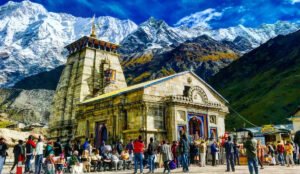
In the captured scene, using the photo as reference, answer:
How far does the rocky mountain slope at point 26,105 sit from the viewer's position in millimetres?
100062

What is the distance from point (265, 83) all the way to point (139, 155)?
105263 mm

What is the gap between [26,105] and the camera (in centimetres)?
11269

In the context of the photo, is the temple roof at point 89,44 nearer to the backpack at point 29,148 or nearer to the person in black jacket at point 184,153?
the backpack at point 29,148

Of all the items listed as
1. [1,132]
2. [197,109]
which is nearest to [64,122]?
[1,132]

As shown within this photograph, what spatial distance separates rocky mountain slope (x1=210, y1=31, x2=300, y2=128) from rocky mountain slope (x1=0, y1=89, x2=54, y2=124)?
57.5 m

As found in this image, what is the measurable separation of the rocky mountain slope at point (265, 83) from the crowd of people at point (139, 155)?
216 ft

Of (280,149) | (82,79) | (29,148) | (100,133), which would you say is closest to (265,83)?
(82,79)

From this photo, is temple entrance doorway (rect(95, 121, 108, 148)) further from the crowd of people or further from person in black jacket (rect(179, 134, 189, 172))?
person in black jacket (rect(179, 134, 189, 172))

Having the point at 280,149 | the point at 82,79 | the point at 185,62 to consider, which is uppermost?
A: the point at 185,62

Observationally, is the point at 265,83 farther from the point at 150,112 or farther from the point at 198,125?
the point at 150,112

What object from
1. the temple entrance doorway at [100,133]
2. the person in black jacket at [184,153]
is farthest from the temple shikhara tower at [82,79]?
the person in black jacket at [184,153]

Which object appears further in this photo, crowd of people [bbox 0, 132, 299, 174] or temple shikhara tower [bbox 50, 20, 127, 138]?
temple shikhara tower [bbox 50, 20, 127, 138]

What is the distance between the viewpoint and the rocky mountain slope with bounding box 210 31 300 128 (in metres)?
91.2

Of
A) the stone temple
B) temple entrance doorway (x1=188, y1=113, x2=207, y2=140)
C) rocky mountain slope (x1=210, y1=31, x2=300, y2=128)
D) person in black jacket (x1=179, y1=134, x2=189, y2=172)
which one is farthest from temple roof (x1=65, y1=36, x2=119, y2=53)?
rocky mountain slope (x1=210, y1=31, x2=300, y2=128)
